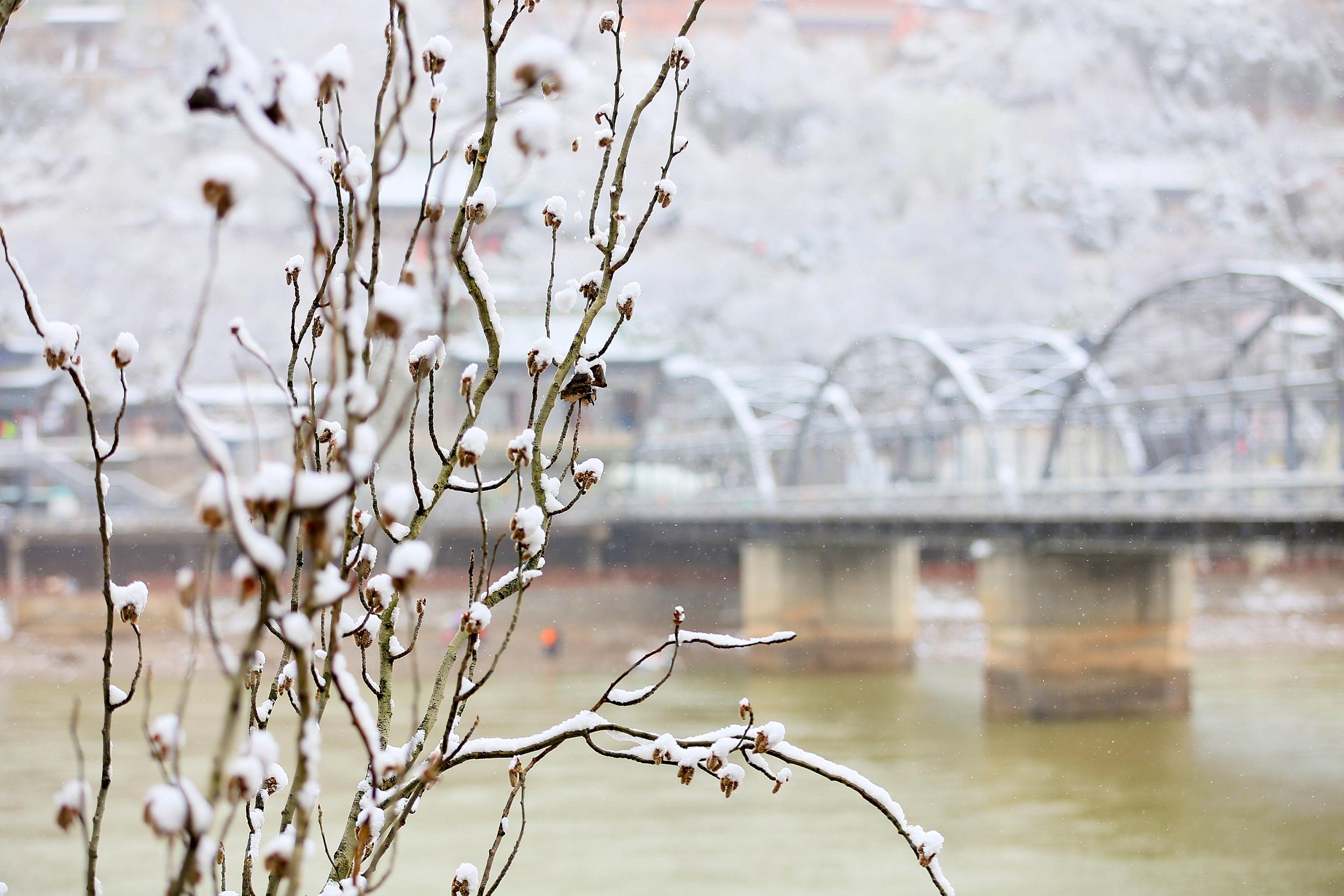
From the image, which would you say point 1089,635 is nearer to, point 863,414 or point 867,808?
point 867,808

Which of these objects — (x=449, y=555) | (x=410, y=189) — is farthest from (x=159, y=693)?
(x=410, y=189)

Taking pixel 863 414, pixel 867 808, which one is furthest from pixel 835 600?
pixel 863 414

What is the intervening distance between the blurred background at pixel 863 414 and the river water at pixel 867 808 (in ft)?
0.30

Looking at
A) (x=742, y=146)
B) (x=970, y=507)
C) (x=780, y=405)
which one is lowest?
(x=970, y=507)

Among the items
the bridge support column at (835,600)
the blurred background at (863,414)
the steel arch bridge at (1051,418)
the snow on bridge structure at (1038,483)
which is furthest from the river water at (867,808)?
the bridge support column at (835,600)

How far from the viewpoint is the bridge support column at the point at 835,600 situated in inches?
1196

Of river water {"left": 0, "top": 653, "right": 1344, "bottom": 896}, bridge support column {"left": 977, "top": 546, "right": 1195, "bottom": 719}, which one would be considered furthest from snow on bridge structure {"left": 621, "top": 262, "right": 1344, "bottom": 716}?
river water {"left": 0, "top": 653, "right": 1344, "bottom": 896}

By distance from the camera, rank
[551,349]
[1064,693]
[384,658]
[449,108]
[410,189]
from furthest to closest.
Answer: [449,108]
[410,189]
[1064,693]
[551,349]
[384,658]

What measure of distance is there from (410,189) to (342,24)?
29.7m

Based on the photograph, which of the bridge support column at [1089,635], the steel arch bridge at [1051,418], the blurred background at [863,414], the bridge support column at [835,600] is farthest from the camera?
the bridge support column at [835,600]

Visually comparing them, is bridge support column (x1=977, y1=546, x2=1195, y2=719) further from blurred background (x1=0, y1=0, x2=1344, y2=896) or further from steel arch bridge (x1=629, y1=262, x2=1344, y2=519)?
steel arch bridge (x1=629, y1=262, x2=1344, y2=519)

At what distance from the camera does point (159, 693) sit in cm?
2489

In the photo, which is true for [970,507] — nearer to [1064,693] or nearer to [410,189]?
[1064,693]

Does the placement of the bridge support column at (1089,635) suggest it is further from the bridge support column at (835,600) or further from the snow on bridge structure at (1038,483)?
the bridge support column at (835,600)
